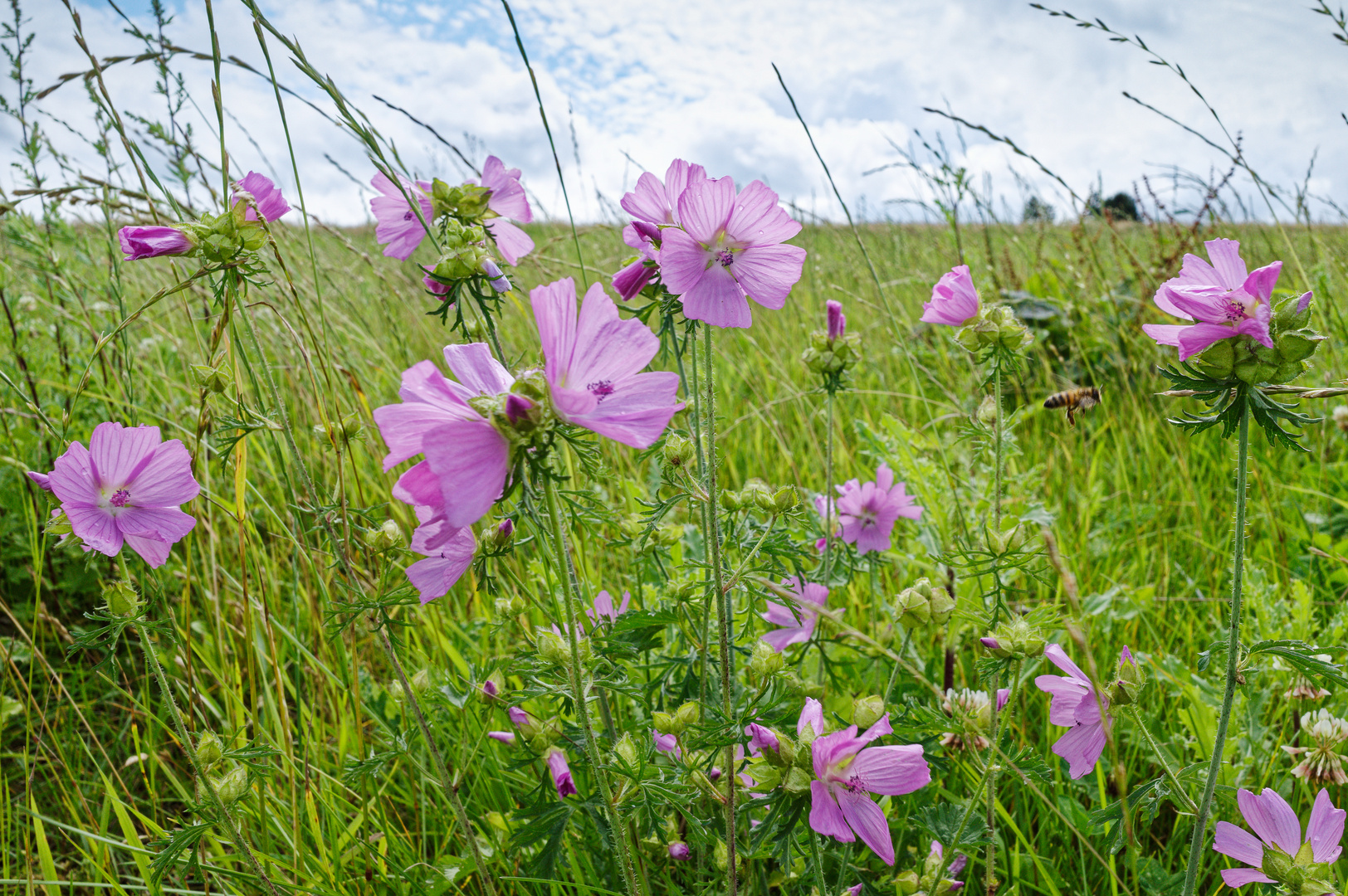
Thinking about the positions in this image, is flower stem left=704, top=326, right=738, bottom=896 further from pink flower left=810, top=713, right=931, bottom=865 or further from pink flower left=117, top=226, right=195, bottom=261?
pink flower left=117, top=226, right=195, bottom=261

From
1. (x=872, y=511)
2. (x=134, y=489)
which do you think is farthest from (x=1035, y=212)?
(x=134, y=489)

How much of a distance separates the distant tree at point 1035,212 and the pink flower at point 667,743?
433cm

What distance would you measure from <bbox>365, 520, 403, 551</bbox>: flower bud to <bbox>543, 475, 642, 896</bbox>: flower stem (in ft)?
1.47

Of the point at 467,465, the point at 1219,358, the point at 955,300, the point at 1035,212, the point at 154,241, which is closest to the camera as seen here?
→ the point at 467,465

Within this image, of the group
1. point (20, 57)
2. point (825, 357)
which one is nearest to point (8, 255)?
point (20, 57)

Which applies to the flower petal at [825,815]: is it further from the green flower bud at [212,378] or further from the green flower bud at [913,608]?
the green flower bud at [212,378]

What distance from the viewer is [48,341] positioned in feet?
13.0

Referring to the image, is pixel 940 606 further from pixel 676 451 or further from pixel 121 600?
pixel 121 600

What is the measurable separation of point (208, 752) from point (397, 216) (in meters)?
0.95

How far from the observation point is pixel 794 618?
5.50 ft

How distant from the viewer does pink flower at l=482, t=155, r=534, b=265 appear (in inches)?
52.4

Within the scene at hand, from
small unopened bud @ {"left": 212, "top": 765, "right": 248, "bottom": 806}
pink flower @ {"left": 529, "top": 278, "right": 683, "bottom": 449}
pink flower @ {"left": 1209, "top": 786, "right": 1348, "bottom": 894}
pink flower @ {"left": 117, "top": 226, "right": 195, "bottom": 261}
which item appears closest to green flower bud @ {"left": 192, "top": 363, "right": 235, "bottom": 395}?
Answer: pink flower @ {"left": 117, "top": 226, "right": 195, "bottom": 261}

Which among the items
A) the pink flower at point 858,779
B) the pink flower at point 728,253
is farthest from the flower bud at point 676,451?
the pink flower at point 858,779

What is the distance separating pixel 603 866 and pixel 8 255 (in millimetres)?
4045
